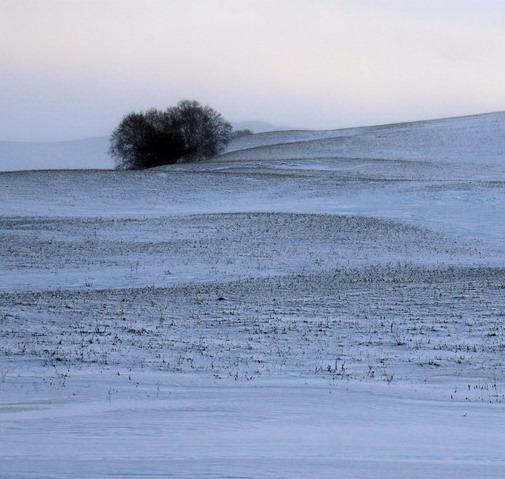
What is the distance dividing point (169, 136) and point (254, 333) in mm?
56556

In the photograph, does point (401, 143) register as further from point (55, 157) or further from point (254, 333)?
point (55, 157)

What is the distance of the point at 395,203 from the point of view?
3625cm

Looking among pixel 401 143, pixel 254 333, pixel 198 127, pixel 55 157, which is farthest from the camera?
pixel 55 157

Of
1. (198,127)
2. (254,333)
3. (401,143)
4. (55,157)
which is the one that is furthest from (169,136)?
(55,157)

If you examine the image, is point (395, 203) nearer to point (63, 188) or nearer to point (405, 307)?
point (63, 188)

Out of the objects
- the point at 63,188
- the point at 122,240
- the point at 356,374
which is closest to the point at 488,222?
the point at 122,240

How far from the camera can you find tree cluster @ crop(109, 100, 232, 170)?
67.4 meters

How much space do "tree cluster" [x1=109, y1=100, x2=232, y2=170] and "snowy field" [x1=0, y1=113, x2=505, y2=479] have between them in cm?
2883

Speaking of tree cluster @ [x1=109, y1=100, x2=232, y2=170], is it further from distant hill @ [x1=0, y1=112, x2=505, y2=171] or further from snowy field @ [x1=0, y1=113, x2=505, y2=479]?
snowy field @ [x1=0, y1=113, x2=505, y2=479]

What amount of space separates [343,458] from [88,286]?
47.0 feet

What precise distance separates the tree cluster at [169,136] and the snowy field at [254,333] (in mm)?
28827

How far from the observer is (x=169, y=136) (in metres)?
68.6

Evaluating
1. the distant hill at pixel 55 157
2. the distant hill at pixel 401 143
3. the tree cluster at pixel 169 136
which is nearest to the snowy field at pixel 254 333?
the distant hill at pixel 401 143

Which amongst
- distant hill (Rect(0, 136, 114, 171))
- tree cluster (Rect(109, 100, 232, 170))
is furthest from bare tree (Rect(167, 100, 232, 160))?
distant hill (Rect(0, 136, 114, 171))
